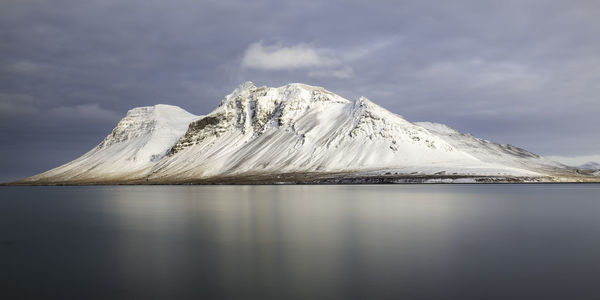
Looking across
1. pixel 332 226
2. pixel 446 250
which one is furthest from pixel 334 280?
pixel 332 226

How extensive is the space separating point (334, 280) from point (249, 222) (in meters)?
19.8

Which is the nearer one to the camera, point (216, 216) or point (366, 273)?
point (366, 273)

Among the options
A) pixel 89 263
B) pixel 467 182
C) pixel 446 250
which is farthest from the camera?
pixel 467 182

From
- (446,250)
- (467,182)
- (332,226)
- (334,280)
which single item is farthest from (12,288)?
(467,182)

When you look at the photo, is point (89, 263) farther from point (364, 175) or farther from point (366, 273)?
point (364, 175)

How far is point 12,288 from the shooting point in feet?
52.5

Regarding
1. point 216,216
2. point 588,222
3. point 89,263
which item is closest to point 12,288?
point 89,263

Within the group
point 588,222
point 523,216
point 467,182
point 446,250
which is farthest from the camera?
point 467,182

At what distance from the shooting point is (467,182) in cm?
15212

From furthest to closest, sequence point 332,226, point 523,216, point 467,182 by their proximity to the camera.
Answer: point 467,182 → point 523,216 → point 332,226

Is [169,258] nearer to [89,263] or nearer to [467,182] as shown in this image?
[89,263]

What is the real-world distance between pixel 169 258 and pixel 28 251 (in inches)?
329

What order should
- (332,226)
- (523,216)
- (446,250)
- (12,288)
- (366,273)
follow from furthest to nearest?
(523,216) < (332,226) < (446,250) < (366,273) < (12,288)

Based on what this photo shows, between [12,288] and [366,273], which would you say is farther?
[366,273]
